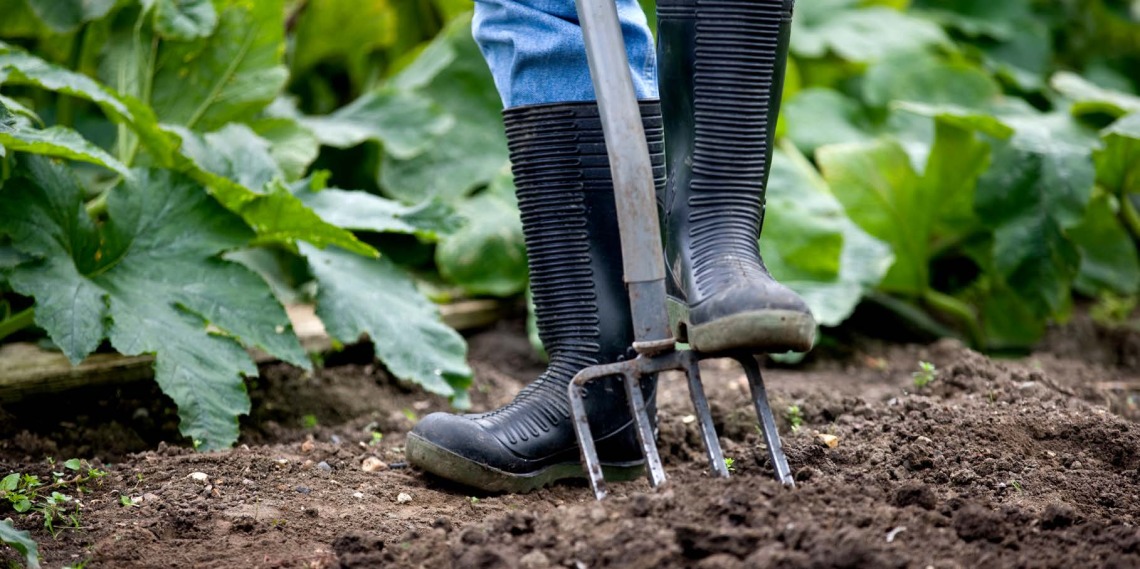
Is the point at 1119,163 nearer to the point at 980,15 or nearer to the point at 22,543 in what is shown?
the point at 980,15

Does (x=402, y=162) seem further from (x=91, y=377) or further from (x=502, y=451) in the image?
(x=502, y=451)

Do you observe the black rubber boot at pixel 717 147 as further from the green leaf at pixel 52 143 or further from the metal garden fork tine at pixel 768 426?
the green leaf at pixel 52 143

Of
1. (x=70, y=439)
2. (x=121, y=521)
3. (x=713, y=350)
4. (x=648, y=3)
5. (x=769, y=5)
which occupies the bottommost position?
(x=70, y=439)

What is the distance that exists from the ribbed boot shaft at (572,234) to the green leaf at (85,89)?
0.77 m

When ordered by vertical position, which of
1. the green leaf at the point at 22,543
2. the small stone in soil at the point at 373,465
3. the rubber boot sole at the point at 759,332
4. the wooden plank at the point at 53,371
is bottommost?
the small stone in soil at the point at 373,465

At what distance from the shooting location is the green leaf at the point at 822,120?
360cm

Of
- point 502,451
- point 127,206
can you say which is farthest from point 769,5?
point 127,206

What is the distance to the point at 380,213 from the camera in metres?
2.34

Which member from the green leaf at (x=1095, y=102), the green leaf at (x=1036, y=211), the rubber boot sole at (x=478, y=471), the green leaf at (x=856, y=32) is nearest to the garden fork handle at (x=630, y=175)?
the rubber boot sole at (x=478, y=471)

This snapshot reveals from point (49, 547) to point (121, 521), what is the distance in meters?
0.10

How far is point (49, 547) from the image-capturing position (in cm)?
149

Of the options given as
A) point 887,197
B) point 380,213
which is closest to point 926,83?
point 887,197

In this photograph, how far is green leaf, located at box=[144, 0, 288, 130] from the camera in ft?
8.43

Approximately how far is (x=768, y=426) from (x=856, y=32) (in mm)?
2776
